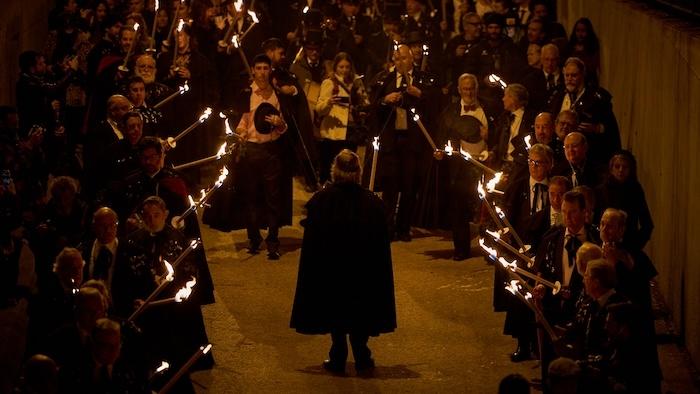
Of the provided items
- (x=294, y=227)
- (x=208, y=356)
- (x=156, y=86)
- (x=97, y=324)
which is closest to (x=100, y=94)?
(x=156, y=86)

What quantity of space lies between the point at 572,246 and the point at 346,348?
2194 millimetres

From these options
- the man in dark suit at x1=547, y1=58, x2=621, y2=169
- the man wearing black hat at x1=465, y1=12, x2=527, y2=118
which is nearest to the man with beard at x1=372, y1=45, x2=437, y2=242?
the man wearing black hat at x1=465, y1=12, x2=527, y2=118

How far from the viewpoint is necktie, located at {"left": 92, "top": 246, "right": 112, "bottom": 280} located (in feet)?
36.3

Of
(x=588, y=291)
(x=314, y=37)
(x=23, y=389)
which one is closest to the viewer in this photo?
(x=23, y=389)

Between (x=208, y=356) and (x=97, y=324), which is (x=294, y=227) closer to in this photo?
(x=208, y=356)

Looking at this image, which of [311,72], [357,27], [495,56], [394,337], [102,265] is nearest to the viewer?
[102,265]

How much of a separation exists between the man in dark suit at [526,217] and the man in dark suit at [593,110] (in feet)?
6.96

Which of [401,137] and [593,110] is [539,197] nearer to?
[593,110]

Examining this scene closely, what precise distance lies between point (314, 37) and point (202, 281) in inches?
258

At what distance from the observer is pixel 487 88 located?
57.3 feet

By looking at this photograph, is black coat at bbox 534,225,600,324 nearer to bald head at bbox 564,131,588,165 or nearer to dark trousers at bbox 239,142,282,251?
bald head at bbox 564,131,588,165

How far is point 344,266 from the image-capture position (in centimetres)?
1188

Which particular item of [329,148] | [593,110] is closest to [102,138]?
[329,148]

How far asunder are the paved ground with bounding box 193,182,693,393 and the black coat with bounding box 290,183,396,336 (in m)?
0.47
